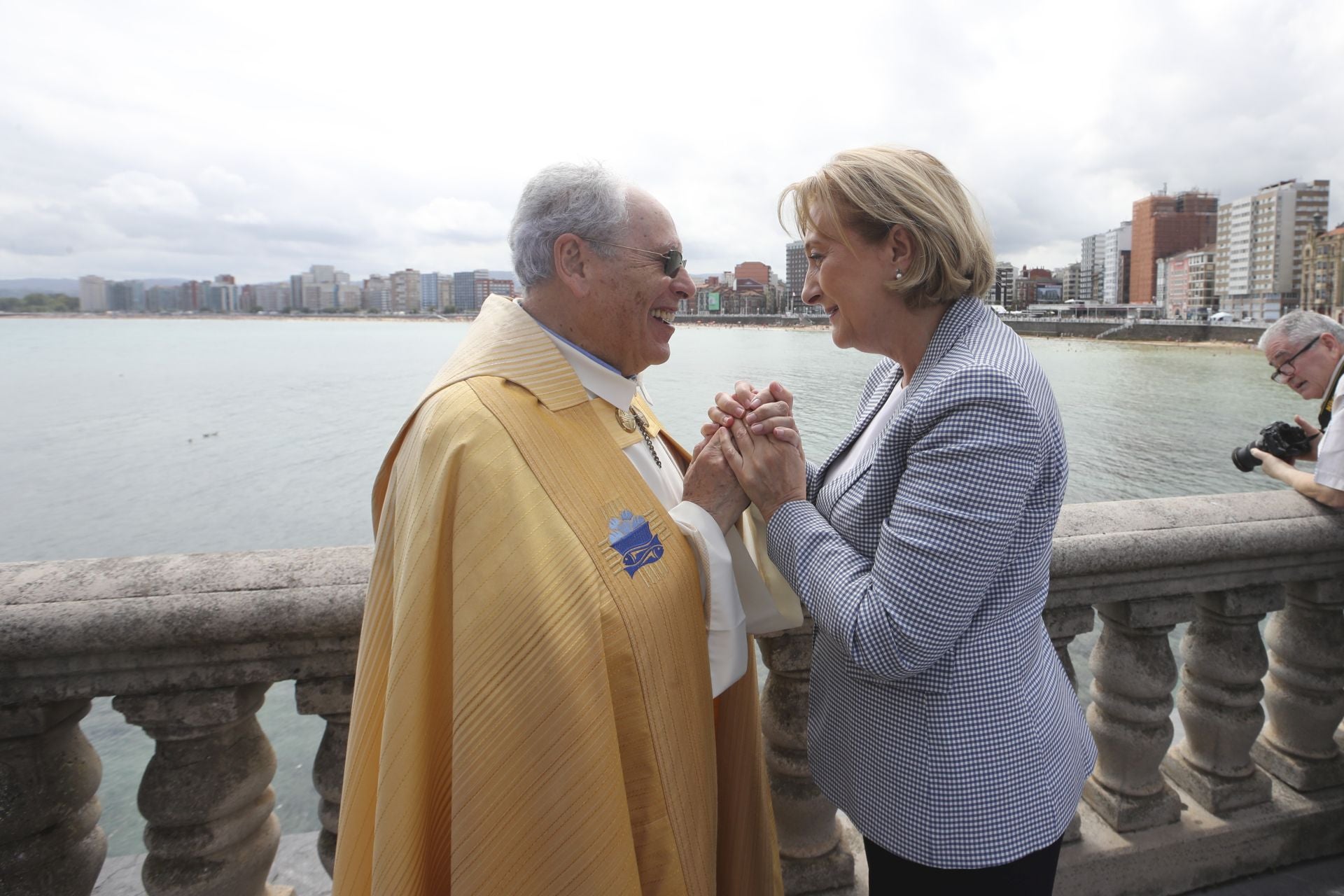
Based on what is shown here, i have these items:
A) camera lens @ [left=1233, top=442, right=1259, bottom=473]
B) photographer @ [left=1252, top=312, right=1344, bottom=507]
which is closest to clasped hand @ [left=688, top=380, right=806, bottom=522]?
photographer @ [left=1252, top=312, right=1344, bottom=507]

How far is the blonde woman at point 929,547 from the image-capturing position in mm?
1330

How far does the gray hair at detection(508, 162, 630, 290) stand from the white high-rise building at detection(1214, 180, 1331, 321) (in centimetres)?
11624

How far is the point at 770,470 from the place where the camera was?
1.61 m

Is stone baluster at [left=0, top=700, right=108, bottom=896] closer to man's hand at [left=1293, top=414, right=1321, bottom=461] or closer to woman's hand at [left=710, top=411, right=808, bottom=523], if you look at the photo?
woman's hand at [left=710, top=411, right=808, bottom=523]

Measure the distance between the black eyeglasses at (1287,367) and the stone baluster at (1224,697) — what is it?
1553 mm

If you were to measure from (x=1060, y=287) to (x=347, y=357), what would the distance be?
435 feet

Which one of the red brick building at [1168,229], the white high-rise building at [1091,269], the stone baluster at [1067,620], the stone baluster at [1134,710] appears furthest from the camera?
the white high-rise building at [1091,269]

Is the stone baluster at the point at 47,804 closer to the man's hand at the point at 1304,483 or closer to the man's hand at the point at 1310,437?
the man's hand at the point at 1304,483

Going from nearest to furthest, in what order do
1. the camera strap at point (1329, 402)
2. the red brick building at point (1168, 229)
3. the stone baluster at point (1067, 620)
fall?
the stone baluster at point (1067, 620), the camera strap at point (1329, 402), the red brick building at point (1168, 229)

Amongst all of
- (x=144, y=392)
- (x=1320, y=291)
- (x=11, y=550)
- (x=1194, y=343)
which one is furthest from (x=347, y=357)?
(x=1320, y=291)

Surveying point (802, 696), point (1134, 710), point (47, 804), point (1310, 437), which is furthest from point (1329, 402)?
point (47, 804)

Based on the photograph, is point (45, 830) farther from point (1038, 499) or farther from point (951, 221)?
point (951, 221)

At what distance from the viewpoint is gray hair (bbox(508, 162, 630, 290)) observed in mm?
1751

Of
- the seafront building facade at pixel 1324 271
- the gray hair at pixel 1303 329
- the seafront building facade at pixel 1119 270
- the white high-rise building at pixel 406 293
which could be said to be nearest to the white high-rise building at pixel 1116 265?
the seafront building facade at pixel 1119 270
